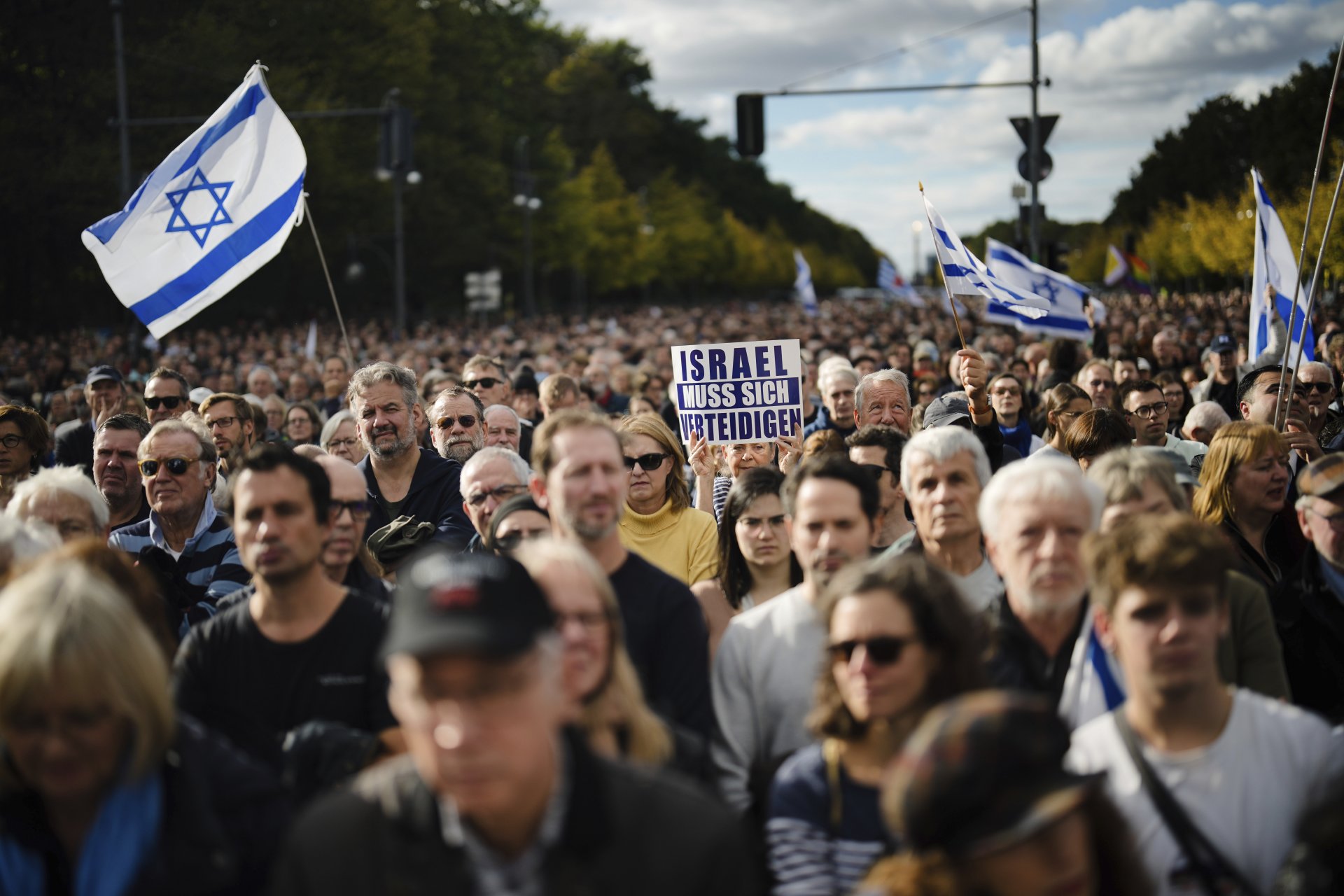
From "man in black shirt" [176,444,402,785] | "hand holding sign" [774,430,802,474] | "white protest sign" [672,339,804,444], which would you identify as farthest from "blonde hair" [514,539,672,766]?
"white protest sign" [672,339,804,444]

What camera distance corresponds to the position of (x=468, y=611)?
2.33 meters

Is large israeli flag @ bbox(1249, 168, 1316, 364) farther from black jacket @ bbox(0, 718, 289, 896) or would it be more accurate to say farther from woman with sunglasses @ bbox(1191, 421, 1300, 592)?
black jacket @ bbox(0, 718, 289, 896)

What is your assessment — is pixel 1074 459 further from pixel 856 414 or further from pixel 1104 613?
pixel 1104 613

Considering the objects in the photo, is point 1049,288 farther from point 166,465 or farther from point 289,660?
point 289,660

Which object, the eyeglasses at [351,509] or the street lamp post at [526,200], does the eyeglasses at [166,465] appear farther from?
the street lamp post at [526,200]

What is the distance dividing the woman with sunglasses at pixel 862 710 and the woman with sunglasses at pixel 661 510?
115 inches

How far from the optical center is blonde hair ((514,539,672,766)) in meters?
3.11

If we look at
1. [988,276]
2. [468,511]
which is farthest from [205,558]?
Result: [988,276]

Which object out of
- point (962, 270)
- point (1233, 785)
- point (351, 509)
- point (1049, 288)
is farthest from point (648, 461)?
point (1049, 288)

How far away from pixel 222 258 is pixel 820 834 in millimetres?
7214

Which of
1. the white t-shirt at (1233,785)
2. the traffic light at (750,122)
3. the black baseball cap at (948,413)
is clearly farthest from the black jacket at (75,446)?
the traffic light at (750,122)

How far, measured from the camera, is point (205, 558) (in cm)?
597

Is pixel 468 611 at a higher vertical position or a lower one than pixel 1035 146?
lower

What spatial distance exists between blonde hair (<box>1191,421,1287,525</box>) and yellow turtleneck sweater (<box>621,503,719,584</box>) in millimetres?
2087
